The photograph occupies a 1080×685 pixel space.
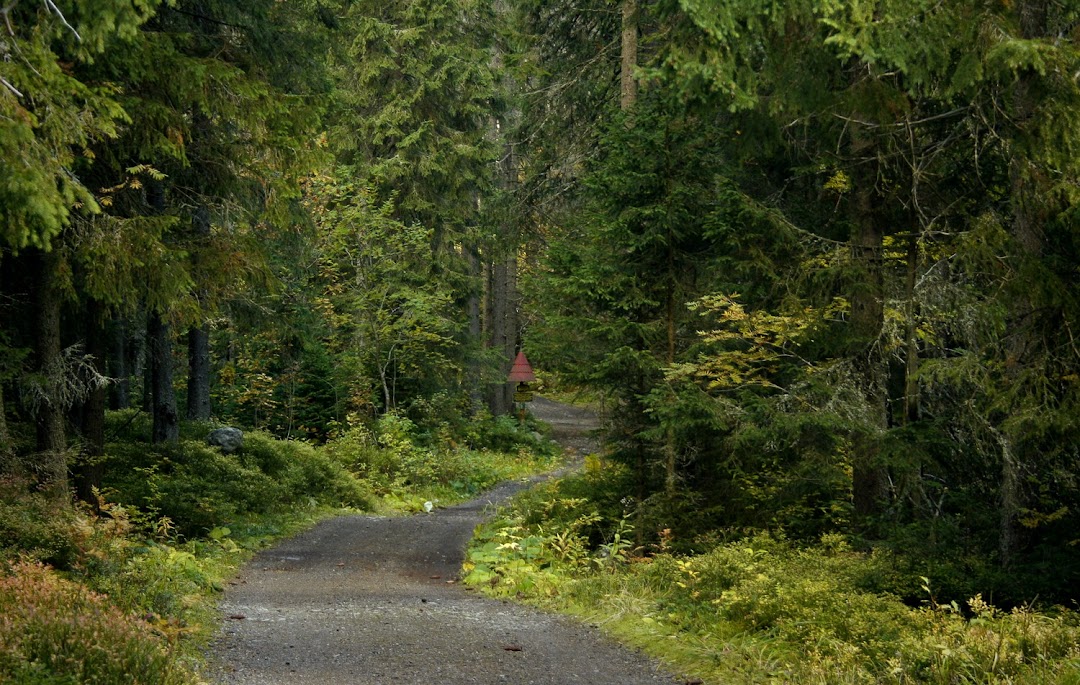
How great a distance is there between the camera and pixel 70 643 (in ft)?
17.3

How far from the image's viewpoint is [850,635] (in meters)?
6.91

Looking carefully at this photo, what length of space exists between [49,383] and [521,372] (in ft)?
79.3

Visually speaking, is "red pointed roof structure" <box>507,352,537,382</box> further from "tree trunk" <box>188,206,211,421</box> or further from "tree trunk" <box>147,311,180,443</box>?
"tree trunk" <box>147,311,180,443</box>

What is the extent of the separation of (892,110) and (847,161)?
1.27 metres

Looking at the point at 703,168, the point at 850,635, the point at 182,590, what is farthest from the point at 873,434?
the point at 182,590

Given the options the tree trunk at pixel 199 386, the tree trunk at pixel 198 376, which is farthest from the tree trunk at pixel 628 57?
the tree trunk at pixel 199 386

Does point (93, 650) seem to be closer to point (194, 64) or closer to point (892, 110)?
point (194, 64)

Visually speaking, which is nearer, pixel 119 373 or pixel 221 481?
pixel 221 481

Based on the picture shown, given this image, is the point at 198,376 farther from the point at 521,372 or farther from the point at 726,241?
the point at 521,372

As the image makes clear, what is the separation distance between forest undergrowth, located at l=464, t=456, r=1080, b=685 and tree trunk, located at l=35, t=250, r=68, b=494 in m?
4.91

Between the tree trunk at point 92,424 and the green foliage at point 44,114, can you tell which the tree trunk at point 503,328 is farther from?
the green foliage at point 44,114

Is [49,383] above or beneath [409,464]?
above

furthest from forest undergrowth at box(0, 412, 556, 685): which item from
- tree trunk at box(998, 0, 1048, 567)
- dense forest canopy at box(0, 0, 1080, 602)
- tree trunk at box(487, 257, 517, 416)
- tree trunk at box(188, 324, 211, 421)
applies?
tree trunk at box(998, 0, 1048, 567)

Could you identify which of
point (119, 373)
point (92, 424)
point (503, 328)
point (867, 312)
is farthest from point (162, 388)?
point (503, 328)
